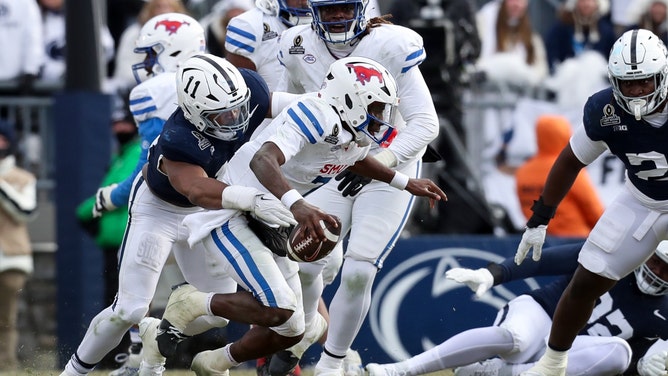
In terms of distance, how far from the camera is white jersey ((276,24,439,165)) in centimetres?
846

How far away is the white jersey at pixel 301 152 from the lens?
7.63 meters

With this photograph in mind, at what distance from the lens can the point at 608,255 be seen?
27.2 feet

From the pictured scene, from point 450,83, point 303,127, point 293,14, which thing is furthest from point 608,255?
point 450,83

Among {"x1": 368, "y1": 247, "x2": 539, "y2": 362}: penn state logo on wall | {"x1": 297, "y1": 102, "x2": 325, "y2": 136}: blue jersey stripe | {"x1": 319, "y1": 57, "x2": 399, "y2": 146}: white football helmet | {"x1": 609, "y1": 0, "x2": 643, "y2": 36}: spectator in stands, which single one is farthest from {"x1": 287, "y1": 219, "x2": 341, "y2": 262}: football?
{"x1": 609, "y1": 0, "x2": 643, "y2": 36}: spectator in stands

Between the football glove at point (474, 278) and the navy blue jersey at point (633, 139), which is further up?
Result: the navy blue jersey at point (633, 139)

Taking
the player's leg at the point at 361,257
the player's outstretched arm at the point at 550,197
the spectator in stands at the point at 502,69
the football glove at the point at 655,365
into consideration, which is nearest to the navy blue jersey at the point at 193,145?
the player's leg at the point at 361,257

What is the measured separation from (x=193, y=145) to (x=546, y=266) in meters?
2.52

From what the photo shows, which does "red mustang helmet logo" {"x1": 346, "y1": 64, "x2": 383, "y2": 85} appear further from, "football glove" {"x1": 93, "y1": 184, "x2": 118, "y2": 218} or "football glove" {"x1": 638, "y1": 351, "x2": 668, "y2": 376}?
"football glove" {"x1": 638, "y1": 351, "x2": 668, "y2": 376}

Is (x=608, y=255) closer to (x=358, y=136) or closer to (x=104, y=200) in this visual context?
(x=358, y=136)

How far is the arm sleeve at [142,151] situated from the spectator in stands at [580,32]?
5.32m

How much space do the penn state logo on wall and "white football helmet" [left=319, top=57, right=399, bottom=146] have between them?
3.32 m

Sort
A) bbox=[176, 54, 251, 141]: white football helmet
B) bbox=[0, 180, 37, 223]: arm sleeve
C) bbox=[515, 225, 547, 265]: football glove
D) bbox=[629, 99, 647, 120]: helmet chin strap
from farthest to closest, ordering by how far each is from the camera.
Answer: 1. bbox=[0, 180, 37, 223]: arm sleeve
2. bbox=[515, 225, 547, 265]: football glove
3. bbox=[629, 99, 647, 120]: helmet chin strap
4. bbox=[176, 54, 251, 141]: white football helmet

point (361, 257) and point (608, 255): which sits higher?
point (608, 255)

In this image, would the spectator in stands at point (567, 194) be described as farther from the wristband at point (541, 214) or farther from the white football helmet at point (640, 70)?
the white football helmet at point (640, 70)
